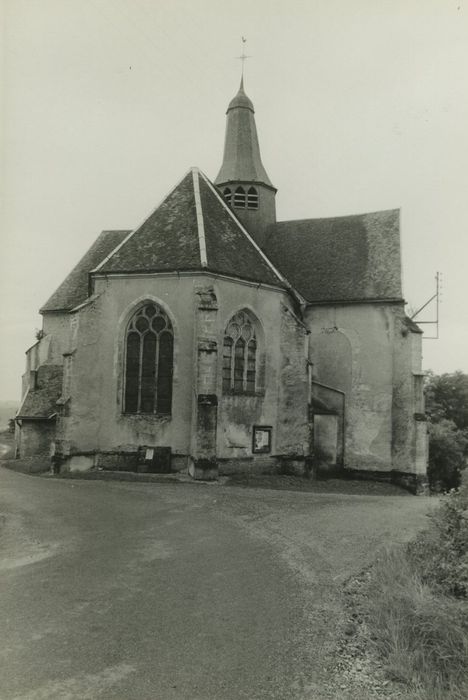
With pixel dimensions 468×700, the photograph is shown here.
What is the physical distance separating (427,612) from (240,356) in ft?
50.6

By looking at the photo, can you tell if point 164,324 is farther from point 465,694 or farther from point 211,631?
point 465,694

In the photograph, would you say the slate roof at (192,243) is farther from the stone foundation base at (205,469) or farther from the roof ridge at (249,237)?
the stone foundation base at (205,469)

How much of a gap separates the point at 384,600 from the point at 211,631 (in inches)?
86.4

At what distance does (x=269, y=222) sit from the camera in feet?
102

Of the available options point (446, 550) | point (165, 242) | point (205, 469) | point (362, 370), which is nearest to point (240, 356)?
point (205, 469)

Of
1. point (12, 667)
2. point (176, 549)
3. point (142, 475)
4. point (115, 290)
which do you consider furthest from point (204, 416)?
point (12, 667)

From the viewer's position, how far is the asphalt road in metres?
5.38

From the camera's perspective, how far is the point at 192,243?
69.2ft

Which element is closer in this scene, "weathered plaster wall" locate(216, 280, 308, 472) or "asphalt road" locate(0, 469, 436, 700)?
"asphalt road" locate(0, 469, 436, 700)

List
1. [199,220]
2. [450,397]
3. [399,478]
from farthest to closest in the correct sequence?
1. [450,397]
2. [399,478]
3. [199,220]

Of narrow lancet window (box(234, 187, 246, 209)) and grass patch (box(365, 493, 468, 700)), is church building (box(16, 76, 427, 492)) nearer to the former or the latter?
narrow lancet window (box(234, 187, 246, 209))

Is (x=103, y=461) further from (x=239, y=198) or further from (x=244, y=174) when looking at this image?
(x=244, y=174)

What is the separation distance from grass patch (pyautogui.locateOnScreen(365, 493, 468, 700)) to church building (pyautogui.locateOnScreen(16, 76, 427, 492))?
10639mm

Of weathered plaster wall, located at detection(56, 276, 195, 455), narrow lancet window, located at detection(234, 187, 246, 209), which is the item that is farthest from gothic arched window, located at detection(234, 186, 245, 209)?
weathered plaster wall, located at detection(56, 276, 195, 455)
